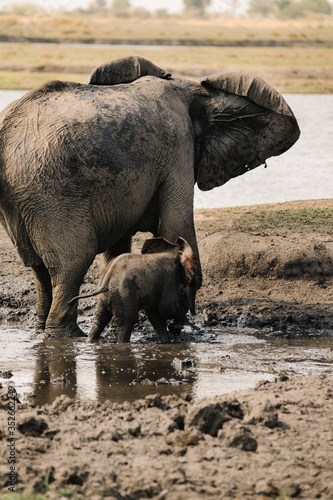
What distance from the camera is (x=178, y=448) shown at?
4.66 meters

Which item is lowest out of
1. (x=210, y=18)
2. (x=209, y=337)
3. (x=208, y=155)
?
(x=209, y=337)

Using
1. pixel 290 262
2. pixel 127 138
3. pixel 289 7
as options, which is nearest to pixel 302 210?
pixel 290 262

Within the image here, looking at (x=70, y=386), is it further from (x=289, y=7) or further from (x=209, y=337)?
(x=289, y=7)

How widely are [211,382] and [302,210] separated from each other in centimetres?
621

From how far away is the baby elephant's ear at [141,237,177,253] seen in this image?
8125mm

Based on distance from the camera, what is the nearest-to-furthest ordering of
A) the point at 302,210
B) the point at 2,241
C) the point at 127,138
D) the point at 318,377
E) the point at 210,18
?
the point at 318,377, the point at 127,138, the point at 2,241, the point at 302,210, the point at 210,18

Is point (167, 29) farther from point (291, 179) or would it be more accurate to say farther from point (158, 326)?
point (158, 326)

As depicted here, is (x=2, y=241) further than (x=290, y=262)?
Yes

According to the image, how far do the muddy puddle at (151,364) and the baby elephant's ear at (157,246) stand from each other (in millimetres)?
874

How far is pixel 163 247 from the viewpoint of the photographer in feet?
26.8

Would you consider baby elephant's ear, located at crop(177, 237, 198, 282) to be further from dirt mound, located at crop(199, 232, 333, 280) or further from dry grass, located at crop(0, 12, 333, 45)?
dry grass, located at crop(0, 12, 333, 45)

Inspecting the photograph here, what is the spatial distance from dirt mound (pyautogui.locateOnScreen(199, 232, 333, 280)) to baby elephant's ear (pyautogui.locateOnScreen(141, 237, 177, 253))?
6.28 ft

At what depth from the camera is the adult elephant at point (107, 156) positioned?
24.5 ft

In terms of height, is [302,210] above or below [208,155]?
below
